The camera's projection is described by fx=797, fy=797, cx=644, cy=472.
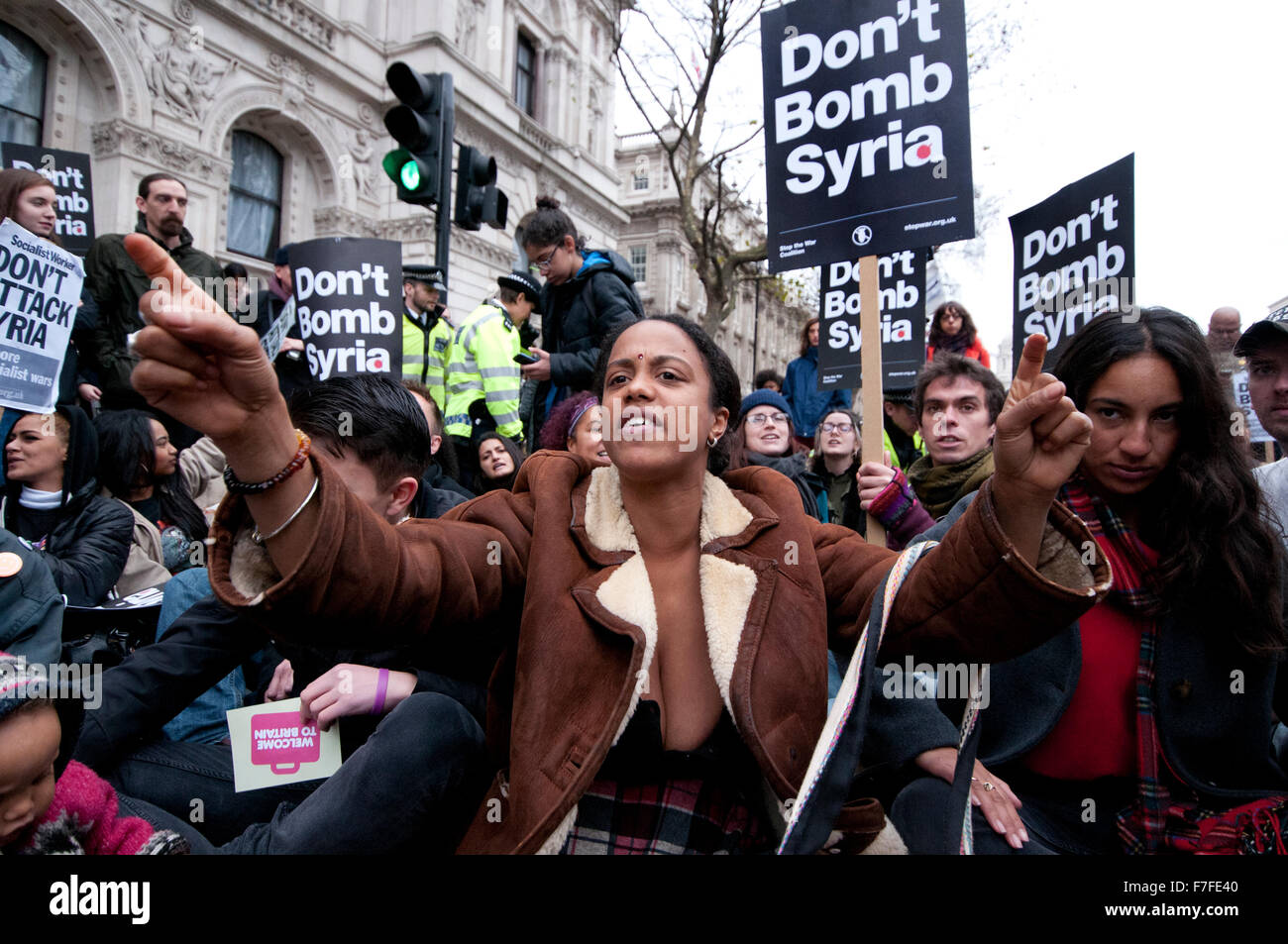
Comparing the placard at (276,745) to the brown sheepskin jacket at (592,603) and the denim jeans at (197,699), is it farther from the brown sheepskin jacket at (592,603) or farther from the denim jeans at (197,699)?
the denim jeans at (197,699)

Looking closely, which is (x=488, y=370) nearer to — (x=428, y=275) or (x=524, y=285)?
(x=524, y=285)

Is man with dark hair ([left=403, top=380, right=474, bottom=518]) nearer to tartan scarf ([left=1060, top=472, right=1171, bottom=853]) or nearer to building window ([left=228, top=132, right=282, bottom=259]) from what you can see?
tartan scarf ([left=1060, top=472, right=1171, bottom=853])

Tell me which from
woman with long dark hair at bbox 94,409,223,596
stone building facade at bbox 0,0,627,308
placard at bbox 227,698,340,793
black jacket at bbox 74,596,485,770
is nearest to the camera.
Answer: placard at bbox 227,698,340,793

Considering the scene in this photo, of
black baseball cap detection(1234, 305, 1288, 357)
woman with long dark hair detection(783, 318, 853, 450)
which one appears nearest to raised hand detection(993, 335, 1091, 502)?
black baseball cap detection(1234, 305, 1288, 357)

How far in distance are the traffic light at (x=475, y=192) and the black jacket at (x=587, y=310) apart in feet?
4.50

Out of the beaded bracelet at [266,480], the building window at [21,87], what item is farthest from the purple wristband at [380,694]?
the building window at [21,87]

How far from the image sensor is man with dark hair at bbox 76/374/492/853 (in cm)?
186

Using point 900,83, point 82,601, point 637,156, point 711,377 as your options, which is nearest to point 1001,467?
point 711,377

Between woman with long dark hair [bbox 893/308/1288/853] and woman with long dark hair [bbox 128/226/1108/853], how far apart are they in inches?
20.5

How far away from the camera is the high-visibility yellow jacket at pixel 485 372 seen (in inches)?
209

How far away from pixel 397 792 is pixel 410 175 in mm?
4959

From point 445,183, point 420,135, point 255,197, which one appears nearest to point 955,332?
point 445,183

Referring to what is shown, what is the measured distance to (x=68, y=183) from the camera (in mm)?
5977

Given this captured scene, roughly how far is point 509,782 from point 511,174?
21.3 m
